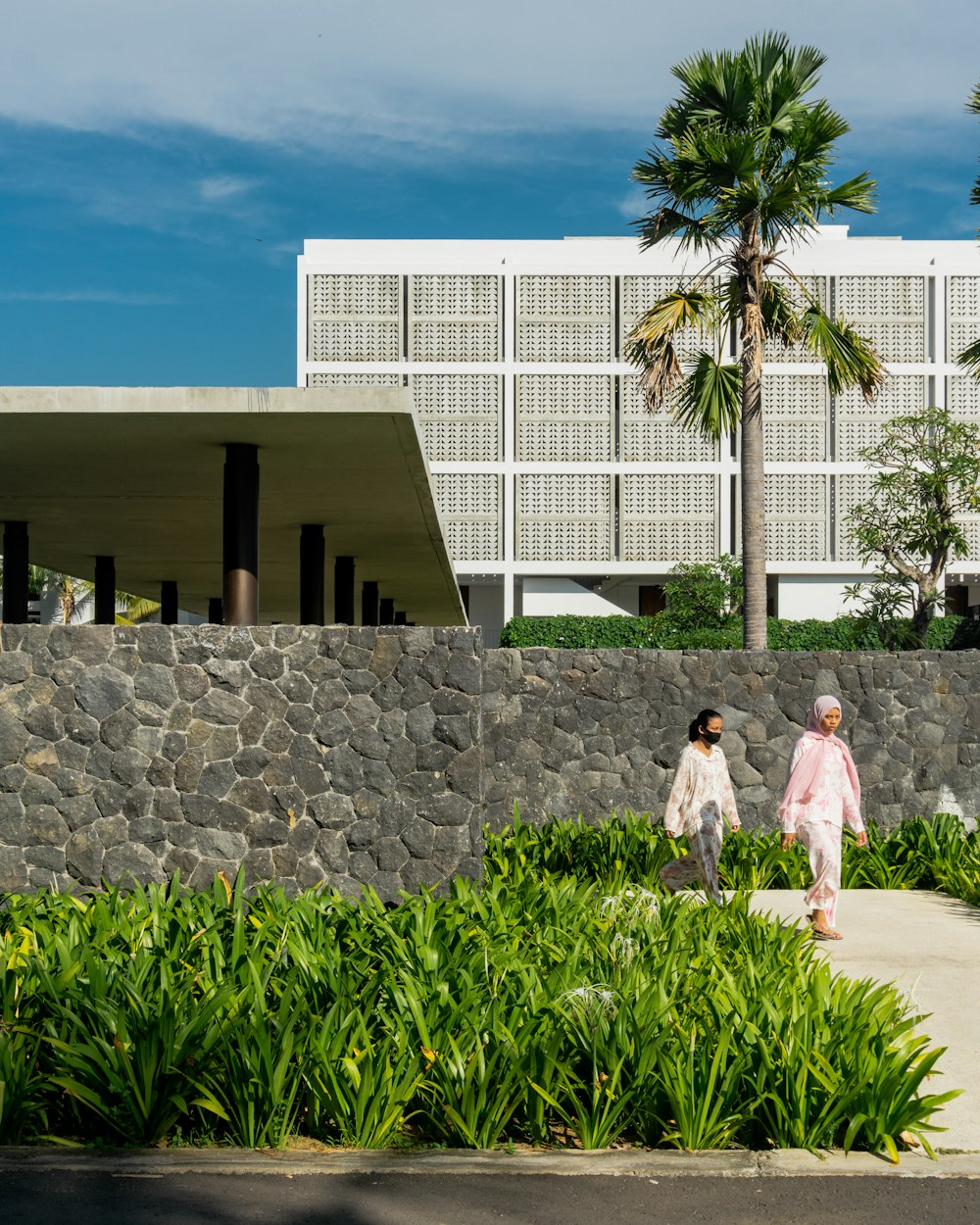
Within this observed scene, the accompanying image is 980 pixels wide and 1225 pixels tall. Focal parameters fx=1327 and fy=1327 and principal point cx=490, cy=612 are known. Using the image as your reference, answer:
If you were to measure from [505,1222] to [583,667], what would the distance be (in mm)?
10351

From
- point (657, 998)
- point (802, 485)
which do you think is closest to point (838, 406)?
point (802, 485)

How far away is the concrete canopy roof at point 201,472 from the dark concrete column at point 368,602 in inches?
148

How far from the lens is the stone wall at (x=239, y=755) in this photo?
947 cm

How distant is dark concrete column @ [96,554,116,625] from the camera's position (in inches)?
896

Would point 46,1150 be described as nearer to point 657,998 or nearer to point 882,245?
point 657,998

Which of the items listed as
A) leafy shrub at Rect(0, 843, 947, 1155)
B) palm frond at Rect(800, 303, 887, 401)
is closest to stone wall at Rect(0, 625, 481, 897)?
leafy shrub at Rect(0, 843, 947, 1155)

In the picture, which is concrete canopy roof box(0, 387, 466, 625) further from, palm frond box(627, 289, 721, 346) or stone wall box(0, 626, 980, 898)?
palm frond box(627, 289, 721, 346)

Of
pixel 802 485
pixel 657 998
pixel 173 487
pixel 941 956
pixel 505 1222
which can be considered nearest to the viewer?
pixel 505 1222

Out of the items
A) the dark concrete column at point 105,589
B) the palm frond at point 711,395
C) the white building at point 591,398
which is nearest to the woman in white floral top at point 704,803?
the palm frond at point 711,395

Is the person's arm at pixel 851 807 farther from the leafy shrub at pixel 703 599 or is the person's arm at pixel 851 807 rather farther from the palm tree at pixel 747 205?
the leafy shrub at pixel 703 599

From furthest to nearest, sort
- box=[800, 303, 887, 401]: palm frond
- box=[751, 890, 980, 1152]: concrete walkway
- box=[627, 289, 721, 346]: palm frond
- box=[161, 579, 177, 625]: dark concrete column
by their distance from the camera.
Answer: box=[161, 579, 177, 625]: dark concrete column, box=[800, 303, 887, 401]: palm frond, box=[627, 289, 721, 346]: palm frond, box=[751, 890, 980, 1152]: concrete walkway

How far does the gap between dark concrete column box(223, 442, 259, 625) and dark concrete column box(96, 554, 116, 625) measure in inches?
447

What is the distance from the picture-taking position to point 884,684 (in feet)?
49.8

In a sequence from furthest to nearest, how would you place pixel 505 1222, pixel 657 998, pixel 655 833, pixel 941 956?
pixel 655 833 < pixel 941 956 < pixel 657 998 < pixel 505 1222
